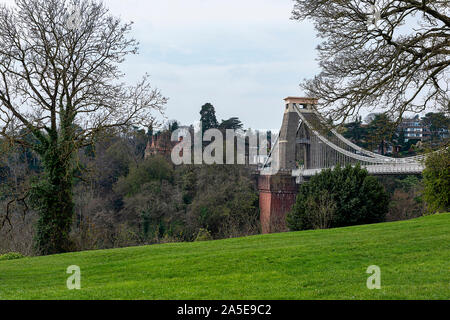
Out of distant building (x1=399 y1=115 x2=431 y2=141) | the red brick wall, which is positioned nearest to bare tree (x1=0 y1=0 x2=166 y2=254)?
distant building (x1=399 y1=115 x2=431 y2=141)

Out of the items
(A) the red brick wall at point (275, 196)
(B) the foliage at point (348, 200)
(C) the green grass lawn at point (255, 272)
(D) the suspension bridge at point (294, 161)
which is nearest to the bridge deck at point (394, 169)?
(D) the suspension bridge at point (294, 161)

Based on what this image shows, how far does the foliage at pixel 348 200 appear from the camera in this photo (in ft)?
64.0

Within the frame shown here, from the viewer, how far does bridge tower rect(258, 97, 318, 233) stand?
3048 cm

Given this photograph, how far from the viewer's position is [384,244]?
28.9 feet

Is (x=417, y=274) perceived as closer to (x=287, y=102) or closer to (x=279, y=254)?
(x=279, y=254)

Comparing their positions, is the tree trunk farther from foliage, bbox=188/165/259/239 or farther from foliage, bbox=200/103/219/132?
foliage, bbox=200/103/219/132

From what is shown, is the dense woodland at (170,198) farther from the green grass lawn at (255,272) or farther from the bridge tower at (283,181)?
the green grass lawn at (255,272)

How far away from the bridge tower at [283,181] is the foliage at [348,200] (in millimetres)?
5728

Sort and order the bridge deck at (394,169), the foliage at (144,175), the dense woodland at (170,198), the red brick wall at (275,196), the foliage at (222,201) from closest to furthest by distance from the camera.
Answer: the bridge deck at (394,169), the dense woodland at (170,198), the foliage at (222,201), the red brick wall at (275,196), the foliage at (144,175)

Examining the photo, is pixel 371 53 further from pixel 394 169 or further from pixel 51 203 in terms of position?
pixel 394 169

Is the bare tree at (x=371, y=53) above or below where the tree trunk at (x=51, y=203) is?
above

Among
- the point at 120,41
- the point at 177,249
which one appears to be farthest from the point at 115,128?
the point at 177,249

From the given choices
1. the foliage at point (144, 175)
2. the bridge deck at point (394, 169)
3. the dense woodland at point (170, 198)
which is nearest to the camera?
the bridge deck at point (394, 169)

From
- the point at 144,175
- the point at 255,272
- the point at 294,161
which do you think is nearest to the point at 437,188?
the point at 255,272
